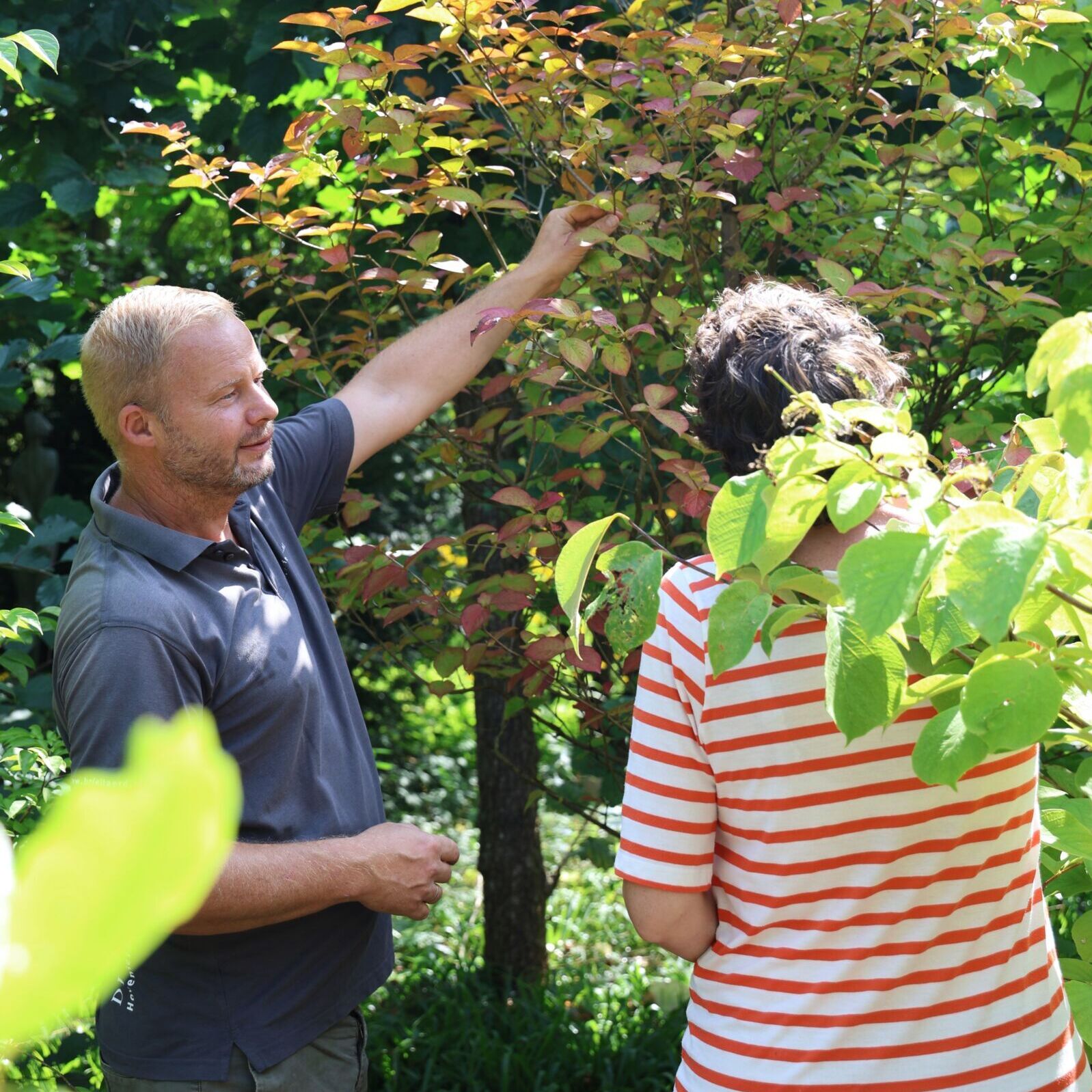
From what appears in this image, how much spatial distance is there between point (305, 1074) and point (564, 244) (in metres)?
1.49

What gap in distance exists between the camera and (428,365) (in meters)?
2.36

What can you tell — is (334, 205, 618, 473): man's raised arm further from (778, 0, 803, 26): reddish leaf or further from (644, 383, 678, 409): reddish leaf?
(778, 0, 803, 26): reddish leaf

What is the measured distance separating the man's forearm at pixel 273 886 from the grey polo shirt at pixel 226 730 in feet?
0.29

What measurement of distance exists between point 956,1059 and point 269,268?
77.6 inches

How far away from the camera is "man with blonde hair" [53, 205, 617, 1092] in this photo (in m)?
1.74

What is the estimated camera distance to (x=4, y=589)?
5449 mm

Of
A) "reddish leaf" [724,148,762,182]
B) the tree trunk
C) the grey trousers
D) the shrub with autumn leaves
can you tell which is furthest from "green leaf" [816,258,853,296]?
the tree trunk

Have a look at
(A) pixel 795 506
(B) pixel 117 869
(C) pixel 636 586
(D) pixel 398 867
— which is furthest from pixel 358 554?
(B) pixel 117 869

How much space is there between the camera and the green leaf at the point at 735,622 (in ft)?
3.66

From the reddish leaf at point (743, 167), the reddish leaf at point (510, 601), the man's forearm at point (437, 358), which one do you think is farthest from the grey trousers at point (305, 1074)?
the reddish leaf at point (743, 167)

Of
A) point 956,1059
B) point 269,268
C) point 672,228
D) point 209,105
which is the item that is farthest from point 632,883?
point 209,105

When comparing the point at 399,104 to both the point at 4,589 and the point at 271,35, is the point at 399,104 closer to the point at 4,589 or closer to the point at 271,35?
the point at 271,35

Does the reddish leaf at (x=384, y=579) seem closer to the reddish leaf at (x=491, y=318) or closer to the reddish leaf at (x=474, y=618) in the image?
the reddish leaf at (x=474, y=618)

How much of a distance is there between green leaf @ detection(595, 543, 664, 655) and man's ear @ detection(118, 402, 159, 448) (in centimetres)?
101
